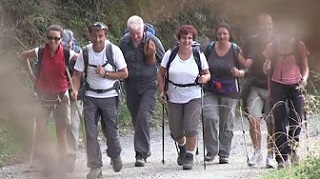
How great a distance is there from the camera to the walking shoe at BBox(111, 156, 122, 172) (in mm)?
8578

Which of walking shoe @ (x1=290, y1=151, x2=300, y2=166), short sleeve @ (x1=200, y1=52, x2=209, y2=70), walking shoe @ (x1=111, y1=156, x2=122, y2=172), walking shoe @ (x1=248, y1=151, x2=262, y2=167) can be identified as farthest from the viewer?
walking shoe @ (x1=248, y1=151, x2=262, y2=167)

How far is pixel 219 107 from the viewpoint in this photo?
919 centimetres

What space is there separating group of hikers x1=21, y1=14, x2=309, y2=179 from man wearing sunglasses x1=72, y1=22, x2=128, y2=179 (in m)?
0.01

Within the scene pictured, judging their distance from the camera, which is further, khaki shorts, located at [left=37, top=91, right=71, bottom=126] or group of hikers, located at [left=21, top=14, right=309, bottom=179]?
khaki shorts, located at [left=37, top=91, right=71, bottom=126]

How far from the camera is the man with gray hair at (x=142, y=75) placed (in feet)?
29.5

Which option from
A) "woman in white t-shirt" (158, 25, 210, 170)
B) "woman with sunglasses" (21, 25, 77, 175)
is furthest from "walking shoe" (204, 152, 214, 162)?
"woman with sunglasses" (21, 25, 77, 175)

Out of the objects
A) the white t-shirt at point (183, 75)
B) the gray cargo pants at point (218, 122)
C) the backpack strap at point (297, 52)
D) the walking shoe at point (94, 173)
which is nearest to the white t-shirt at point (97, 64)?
the white t-shirt at point (183, 75)

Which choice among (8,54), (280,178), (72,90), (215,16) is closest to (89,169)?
(72,90)

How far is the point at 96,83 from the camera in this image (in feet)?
26.9

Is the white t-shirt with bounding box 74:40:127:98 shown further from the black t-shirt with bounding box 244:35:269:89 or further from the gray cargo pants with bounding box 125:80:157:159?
the black t-shirt with bounding box 244:35:269:89

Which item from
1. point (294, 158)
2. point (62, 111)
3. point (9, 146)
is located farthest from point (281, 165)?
point (9, 146)

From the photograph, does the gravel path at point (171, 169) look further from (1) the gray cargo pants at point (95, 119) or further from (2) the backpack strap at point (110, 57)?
(2) the backpack strap at point (110, 57)

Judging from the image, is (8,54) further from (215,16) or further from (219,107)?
(215,16)

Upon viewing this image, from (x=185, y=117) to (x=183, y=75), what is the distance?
21.0 inches
